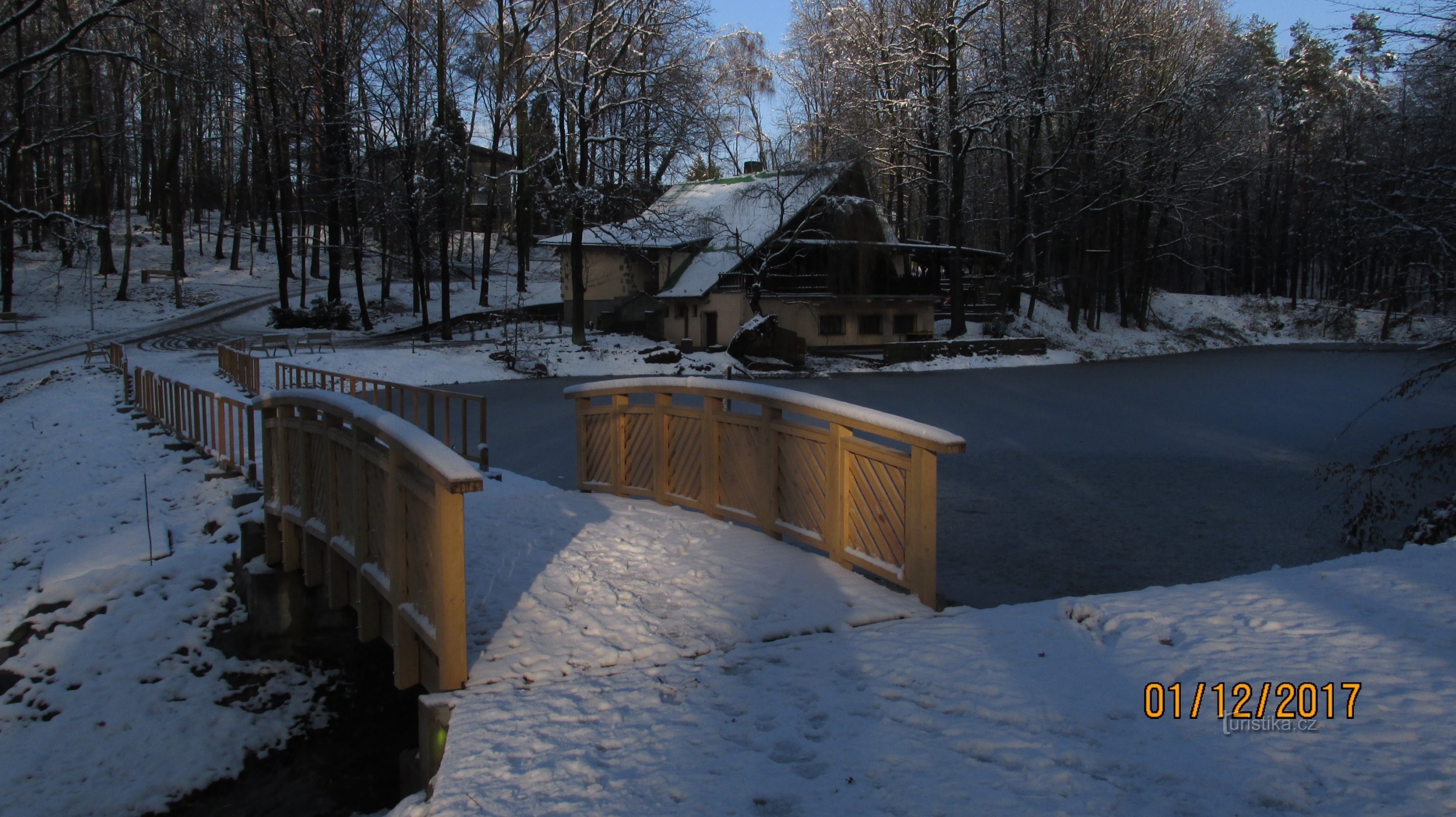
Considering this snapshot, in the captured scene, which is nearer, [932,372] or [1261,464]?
[1261,464]

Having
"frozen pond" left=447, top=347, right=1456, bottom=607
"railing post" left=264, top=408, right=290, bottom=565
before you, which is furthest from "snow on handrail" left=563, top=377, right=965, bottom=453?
"railing post" left=264, top=408, right=290, bottom=565

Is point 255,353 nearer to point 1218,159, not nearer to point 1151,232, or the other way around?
point 1218,159

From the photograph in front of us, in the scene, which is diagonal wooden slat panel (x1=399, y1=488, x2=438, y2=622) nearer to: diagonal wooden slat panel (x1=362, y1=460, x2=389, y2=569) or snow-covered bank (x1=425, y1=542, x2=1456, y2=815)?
diagonal wooden slat panel (x1=362, y1=460, x2=389, y2=569)

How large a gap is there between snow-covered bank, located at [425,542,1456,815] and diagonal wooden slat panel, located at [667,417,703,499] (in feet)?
9.96

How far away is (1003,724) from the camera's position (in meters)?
4.03

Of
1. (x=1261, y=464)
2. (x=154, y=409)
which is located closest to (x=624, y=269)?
(x=154, y=409)

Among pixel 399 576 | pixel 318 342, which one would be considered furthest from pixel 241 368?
pixel 399 576

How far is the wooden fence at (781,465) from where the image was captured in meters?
5.80

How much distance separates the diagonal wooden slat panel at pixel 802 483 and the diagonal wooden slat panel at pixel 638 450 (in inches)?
76.3

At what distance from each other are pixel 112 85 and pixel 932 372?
3121 centimetres

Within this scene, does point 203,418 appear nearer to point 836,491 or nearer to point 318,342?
point 836,491

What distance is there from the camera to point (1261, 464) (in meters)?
14.0
